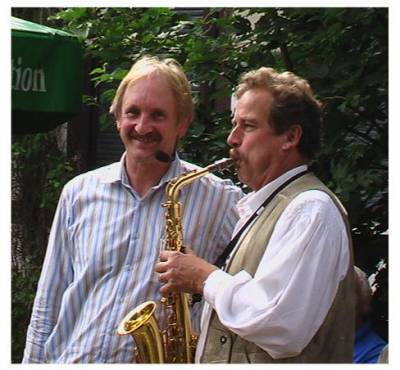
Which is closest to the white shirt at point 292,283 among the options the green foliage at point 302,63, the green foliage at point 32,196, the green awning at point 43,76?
the green foliage at point 302,63

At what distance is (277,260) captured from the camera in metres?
2.79

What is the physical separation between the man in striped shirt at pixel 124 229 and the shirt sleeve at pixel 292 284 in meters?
0.53

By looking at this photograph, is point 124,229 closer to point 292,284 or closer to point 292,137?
point 292,137

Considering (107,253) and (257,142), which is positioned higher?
(257,142)

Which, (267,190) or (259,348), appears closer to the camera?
(259,348)

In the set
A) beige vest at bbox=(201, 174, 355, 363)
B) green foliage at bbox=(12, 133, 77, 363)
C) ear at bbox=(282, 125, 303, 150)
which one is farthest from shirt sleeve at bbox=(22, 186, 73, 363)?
green foliage at bbox=(12, 133, 77, 363)

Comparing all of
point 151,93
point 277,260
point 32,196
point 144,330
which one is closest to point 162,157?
point 151,93

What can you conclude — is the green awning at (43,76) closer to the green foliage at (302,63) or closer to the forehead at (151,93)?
the green foliage at (302,63)

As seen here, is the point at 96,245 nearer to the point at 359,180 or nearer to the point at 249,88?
the point at 249,88

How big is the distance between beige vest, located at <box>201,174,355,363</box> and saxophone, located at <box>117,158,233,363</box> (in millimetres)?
282

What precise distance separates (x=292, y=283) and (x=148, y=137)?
0.86 meters

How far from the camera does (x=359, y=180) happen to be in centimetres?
408

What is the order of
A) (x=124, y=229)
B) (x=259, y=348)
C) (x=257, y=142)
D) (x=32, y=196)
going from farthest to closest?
1. (x=32, y=196)
2. (x=124, y=229)
3. (x=257, y=142)
4. (x=259, y=348)
